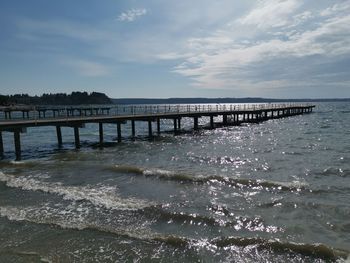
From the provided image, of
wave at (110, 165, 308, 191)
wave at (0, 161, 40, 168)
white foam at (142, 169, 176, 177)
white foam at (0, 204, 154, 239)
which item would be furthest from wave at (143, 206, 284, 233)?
wave at (0, 161, 40, 168)

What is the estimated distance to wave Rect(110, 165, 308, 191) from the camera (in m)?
16.4

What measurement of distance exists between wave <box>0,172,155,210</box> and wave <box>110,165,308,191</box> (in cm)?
365

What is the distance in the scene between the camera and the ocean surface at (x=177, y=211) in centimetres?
955

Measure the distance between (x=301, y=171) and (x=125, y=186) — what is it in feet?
32.5

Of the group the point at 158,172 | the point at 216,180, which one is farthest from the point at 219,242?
the point at 158,172

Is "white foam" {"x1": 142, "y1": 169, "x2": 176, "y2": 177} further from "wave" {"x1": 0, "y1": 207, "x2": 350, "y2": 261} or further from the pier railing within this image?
the pier railing

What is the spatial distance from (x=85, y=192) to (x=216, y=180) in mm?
6475

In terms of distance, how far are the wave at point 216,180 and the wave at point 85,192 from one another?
3.65 metres

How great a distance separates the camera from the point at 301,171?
19.8 metres

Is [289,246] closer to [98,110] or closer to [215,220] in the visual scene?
[215,220]

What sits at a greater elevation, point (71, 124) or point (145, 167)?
point (71, 124)

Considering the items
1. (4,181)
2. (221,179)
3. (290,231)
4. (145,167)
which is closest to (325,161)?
(221,179)

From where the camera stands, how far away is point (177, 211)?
12867 mm

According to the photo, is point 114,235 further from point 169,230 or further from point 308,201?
point 308,201
